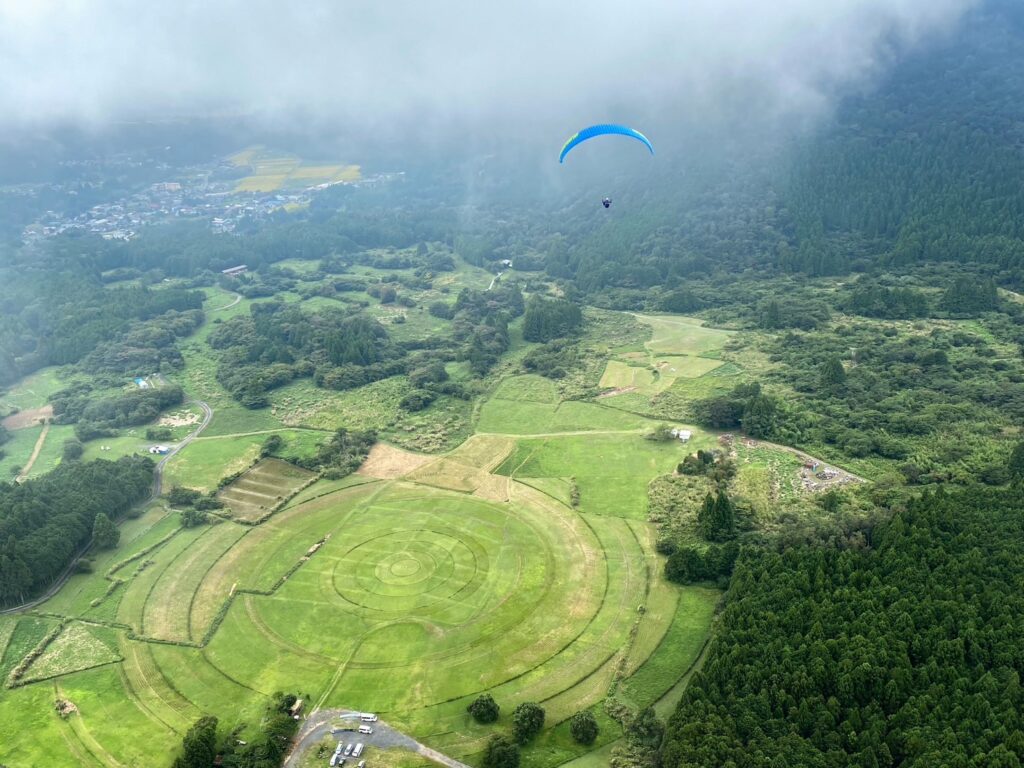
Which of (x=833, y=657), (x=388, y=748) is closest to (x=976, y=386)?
(x=833, y=657)

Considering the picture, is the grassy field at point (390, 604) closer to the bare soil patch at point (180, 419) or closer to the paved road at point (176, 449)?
the paved road at point (176, 449)

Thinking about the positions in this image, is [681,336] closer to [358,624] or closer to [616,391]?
[616,391]

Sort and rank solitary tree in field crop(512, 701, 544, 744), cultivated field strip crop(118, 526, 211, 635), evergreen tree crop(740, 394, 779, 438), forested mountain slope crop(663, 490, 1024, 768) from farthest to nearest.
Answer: evergreen tree crop(740, 394, 779, 438)
cultivated field strip crop(118, 526, 211, 635)
solitary tree in field crop(512, 701, 544, 744)
forested mountain slope crop(663, 490, 1024, 768)

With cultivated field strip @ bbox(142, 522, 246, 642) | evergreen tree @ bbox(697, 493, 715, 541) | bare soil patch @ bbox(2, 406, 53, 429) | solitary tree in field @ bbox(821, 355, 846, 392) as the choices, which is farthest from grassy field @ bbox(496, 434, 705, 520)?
bare soil patch @ bbox(2, 406, 53, 429)

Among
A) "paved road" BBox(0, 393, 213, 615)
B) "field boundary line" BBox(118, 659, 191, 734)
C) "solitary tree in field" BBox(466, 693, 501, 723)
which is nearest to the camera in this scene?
"solitary tree in field" BBox(466, 693, 501, 723)

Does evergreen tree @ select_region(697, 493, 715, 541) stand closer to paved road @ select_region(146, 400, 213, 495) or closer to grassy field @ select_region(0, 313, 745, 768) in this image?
grassy field @ select_region(0, 313, 745, 768)

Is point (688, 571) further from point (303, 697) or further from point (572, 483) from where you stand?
point (303, 697)

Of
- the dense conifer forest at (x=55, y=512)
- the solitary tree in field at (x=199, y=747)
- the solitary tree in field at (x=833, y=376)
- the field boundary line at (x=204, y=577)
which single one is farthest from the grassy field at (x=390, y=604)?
the solitary tree in field at (x=833, y=376)

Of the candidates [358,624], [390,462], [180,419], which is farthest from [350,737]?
[180,419]

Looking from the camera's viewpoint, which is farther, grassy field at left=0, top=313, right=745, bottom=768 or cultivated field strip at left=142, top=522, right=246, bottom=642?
cultivated field strip at left=142, top=522, right=246, bottom=642
